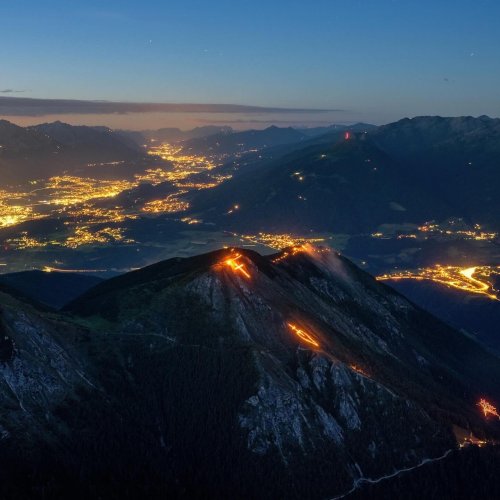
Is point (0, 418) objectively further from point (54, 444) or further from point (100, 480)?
point (100, 480)

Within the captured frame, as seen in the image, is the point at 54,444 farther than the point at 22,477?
Yes

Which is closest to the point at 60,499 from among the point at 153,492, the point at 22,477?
the point at 22,477

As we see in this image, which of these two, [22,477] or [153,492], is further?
[153,492]

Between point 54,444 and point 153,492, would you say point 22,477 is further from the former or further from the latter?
point 153,492

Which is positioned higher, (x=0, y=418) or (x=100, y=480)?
(x=0, y=418)

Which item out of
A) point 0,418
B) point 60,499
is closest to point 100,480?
point 60,499

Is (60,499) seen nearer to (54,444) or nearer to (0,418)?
(54,444)

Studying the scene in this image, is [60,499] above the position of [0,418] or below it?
below

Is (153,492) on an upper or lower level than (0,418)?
lower

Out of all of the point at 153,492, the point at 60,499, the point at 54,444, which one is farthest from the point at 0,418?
the point at 153,492
